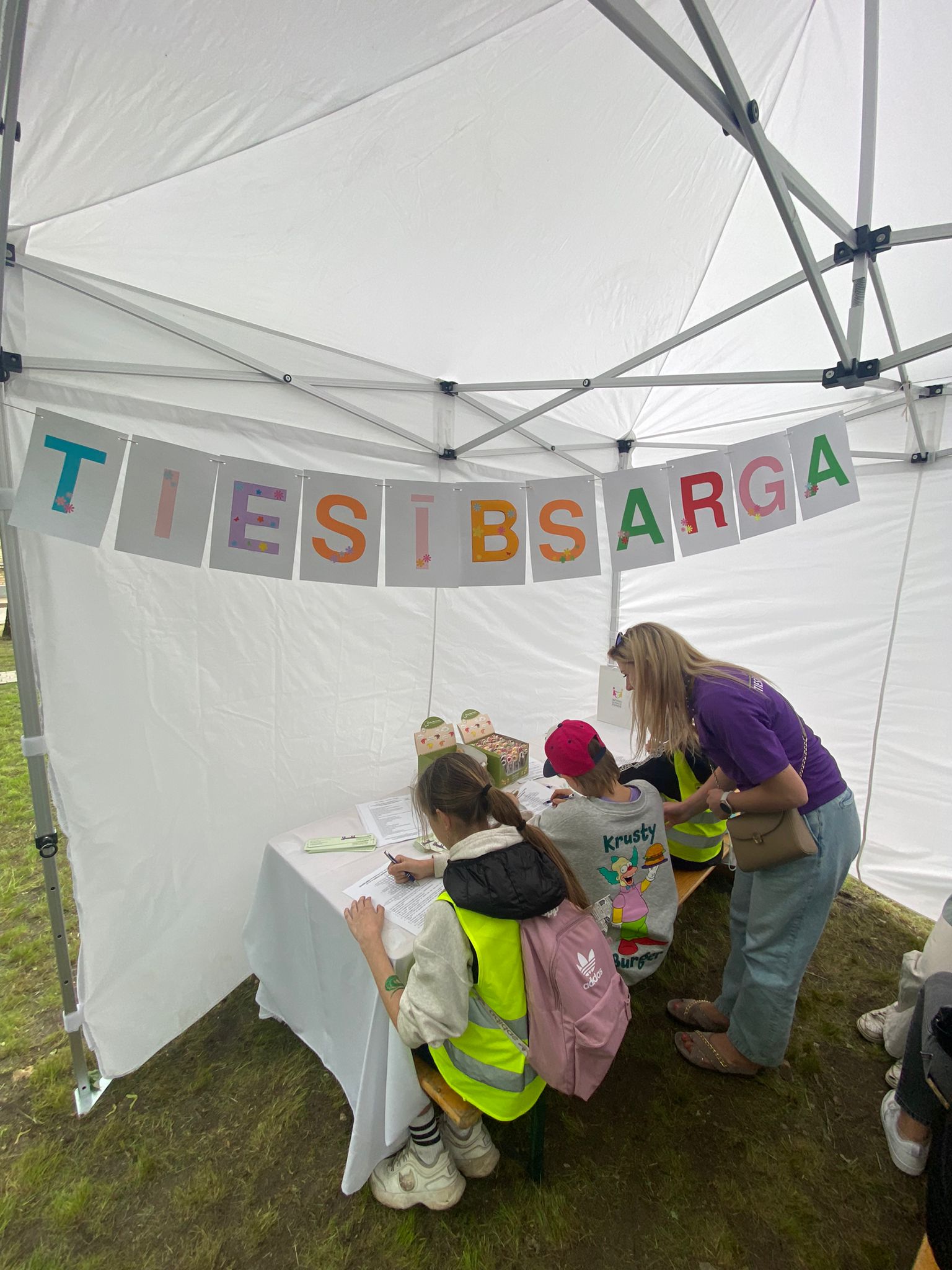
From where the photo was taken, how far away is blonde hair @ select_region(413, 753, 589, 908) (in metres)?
1.17

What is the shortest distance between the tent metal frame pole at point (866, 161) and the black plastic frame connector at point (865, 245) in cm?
1

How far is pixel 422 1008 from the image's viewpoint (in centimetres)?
103

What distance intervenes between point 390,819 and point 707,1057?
4.25 ft

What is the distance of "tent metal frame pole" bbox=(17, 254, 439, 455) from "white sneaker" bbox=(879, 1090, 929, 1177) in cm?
282

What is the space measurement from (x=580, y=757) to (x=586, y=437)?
2448mm

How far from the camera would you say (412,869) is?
4.86 ft

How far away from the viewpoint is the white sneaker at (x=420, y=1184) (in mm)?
1311

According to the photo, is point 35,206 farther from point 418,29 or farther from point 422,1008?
point 422,1008

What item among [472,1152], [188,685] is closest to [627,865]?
[472,1152]

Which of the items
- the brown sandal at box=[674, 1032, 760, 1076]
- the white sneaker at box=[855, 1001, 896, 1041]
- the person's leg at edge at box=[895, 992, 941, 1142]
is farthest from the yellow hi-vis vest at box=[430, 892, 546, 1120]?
the white sneaker at box=[855, 1001, 896, 1041]

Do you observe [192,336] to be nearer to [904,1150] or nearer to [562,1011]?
[562,1011]

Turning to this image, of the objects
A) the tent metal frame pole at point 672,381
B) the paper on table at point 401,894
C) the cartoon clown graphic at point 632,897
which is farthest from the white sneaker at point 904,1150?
the tent metal frame pole at point 672,381

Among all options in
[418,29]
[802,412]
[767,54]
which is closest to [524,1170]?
[418,29]

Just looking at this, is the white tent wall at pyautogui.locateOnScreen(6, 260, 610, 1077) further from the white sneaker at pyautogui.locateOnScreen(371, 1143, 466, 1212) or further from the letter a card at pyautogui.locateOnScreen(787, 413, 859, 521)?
the letter a card at pyautogui.locateOnScreen(787, 413, 859, 521)
